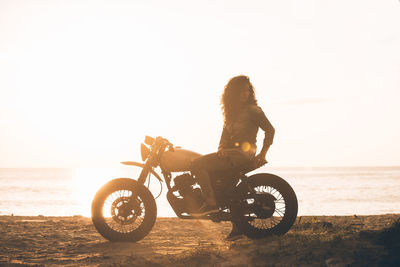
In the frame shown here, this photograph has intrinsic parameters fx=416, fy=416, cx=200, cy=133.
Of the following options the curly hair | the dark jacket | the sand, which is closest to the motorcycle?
the sand

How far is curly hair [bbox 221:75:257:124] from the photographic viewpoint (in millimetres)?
6906

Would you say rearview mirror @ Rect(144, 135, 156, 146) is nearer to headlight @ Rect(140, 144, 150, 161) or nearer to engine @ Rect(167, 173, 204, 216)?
headlight @ Rect(140, 144, 150, 161)

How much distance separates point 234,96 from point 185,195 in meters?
1.83

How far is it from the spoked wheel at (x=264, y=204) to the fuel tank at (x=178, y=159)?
0.94 metres

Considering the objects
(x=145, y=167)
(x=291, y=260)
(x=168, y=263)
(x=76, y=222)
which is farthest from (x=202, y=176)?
(x=76, y=222)

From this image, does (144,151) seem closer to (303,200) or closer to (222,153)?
(222,153)

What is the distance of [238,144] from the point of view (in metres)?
6.73

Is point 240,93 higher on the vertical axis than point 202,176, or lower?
higher

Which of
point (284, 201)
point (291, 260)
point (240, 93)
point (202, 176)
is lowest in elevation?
point (291, 260)

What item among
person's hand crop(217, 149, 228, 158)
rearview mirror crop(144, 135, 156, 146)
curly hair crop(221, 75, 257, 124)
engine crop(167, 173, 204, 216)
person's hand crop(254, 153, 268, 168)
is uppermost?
curly hair crop(221, 75, 257, 124)

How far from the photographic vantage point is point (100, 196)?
→ 6996 millimetres

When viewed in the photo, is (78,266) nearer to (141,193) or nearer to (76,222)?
(141,193)

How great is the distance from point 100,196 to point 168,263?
195 cm

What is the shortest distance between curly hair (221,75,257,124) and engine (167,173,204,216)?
4.08ft
